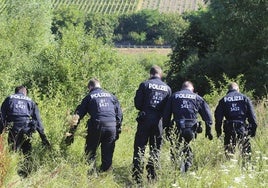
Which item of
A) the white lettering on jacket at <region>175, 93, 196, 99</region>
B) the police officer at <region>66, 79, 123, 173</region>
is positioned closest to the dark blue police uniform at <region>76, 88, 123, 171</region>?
the police officer at <region>66, 79, 123, 173</region>

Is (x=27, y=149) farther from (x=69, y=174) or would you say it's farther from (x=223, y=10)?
(x=223, y=10)

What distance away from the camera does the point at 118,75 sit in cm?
1576

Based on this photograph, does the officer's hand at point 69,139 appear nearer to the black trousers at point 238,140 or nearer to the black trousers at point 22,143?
the black trousers at point 22,143

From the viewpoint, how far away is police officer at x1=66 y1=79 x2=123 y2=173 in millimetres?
7824

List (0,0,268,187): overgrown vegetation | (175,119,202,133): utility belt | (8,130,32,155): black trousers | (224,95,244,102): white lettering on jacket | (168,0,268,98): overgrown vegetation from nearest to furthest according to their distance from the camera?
(0,0,268,187): overgrown vegetation → (175,119,202,133): utility belt → (8,130,32,155): black trousers → (224,95,244,102): white lettering on jacket → (168,0,268,98): overgrown vegetation

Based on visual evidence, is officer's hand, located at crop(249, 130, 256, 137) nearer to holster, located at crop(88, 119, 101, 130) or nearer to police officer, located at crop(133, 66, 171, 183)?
police officer, located at crop(133, 66, 171, 183)

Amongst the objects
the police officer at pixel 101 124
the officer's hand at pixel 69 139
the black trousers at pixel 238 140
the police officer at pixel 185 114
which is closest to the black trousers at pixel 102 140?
the police officer at pixel 101 124

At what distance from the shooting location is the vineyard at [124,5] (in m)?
159

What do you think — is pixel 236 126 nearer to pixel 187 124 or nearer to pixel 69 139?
pixel 187 124

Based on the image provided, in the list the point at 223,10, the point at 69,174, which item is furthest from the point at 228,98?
the point at 223,10

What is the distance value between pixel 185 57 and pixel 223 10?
32.0ft

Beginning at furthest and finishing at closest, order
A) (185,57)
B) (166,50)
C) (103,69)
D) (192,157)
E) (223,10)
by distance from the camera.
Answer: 1. (166,50)
2. (185,57)
3. (223,10)
4. (103,69)
5. (192,157)

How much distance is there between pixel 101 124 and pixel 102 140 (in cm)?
32

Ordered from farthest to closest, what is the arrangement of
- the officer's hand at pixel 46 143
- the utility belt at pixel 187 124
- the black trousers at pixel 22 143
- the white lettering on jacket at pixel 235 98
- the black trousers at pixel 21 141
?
the white lettering on jacket at pixel 235 98 → the officer's hand at pixel 46 143 → the black trousers at pixel 21 141 → the black trousers at pixel 22 143 → the utility belt at pixel 187 124
